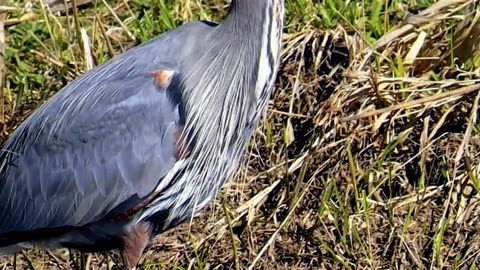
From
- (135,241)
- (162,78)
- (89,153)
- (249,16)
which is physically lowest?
(135,241)

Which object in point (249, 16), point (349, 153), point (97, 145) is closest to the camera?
point (249, 16)

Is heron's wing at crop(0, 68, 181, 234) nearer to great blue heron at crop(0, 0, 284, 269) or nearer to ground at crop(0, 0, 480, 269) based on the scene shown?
great blue heron at crop(0, 0, 284, 269)

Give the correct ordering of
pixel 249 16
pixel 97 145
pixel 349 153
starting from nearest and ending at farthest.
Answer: pixel 249 16 < pixel 97 145 < pixel 349 153

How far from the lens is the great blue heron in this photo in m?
3.75

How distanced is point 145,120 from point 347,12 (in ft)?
4.60

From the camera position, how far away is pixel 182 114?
3756 mm

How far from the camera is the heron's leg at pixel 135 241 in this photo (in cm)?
387

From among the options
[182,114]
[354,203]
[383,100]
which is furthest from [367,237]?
[182,114]

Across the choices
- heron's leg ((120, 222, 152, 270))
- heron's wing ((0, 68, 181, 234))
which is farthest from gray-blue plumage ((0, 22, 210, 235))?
heron's leg ((120, 222, 152, 270))

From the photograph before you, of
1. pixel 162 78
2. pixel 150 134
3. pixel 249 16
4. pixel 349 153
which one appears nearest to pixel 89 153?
pixel 150 134

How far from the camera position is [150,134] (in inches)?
148

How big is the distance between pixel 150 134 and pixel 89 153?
236 millimetres

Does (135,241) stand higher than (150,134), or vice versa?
(150,134)

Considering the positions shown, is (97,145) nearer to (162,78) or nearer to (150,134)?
(150,134)
